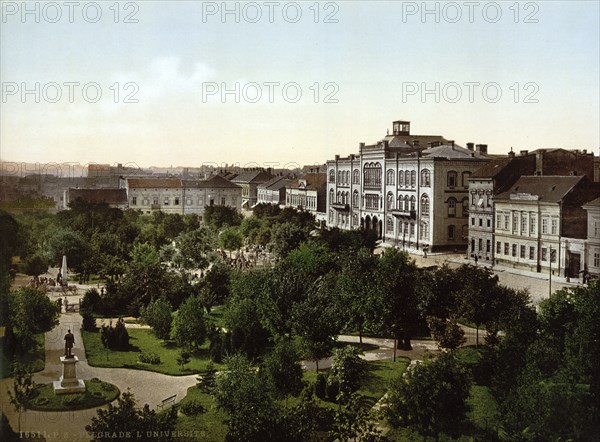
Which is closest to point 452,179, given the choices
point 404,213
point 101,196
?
point 404,213

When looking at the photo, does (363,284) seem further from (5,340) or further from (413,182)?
(413,182)

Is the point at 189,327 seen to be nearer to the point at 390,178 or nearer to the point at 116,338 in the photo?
the point at 116,338

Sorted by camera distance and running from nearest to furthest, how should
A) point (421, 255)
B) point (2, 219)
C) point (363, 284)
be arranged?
1. point (363, 284)
2. point (2, 219)
3. point (421, 255)

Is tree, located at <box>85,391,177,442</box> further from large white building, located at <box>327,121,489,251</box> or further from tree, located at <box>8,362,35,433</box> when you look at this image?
large white building, located at <box>327,121,489,251</box>

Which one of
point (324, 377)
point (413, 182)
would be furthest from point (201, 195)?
point (324, 377)

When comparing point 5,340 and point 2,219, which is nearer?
point 5,340

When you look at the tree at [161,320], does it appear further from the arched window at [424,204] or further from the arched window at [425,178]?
the arched window at [425,178]

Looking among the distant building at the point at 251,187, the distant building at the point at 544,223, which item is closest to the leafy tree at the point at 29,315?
the distant building at the point at 544,223
